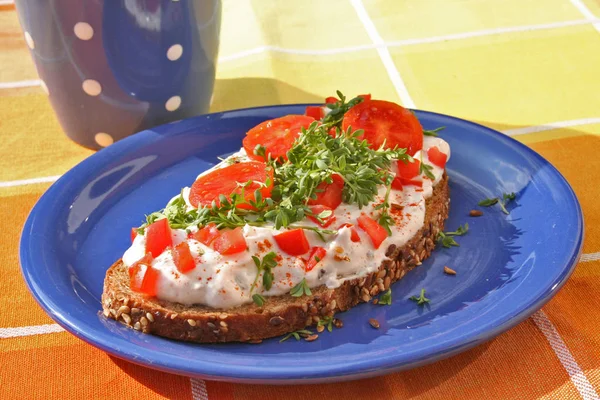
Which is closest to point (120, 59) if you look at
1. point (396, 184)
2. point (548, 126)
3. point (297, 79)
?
point (297, 79)

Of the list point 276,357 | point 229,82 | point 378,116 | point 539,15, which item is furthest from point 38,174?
point 539,15

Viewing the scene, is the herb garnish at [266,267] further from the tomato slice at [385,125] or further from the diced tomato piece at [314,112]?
Answer: the diced tomato piece at [314,112]

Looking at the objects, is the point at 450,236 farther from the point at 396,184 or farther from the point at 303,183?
the point at 303,183

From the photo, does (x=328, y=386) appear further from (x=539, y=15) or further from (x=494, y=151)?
(x=539, y=15)

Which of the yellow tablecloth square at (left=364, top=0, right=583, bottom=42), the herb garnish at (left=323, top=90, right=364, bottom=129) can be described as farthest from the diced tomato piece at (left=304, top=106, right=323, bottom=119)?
the yellow tablecloth square at (left=364, top=0, right=583, bottom=42)

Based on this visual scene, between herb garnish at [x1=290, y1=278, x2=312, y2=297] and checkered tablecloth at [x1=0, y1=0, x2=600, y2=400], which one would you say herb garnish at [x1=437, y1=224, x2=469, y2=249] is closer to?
checkered tablecloth at [x1=0, y1=0, x2=600, y2=400]

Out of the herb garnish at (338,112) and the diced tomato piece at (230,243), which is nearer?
the diced tomato piece at (230,243)

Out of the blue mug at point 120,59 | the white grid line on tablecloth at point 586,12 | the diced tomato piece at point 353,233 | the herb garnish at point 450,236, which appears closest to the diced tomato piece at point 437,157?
the herb garnish at point 450,236
